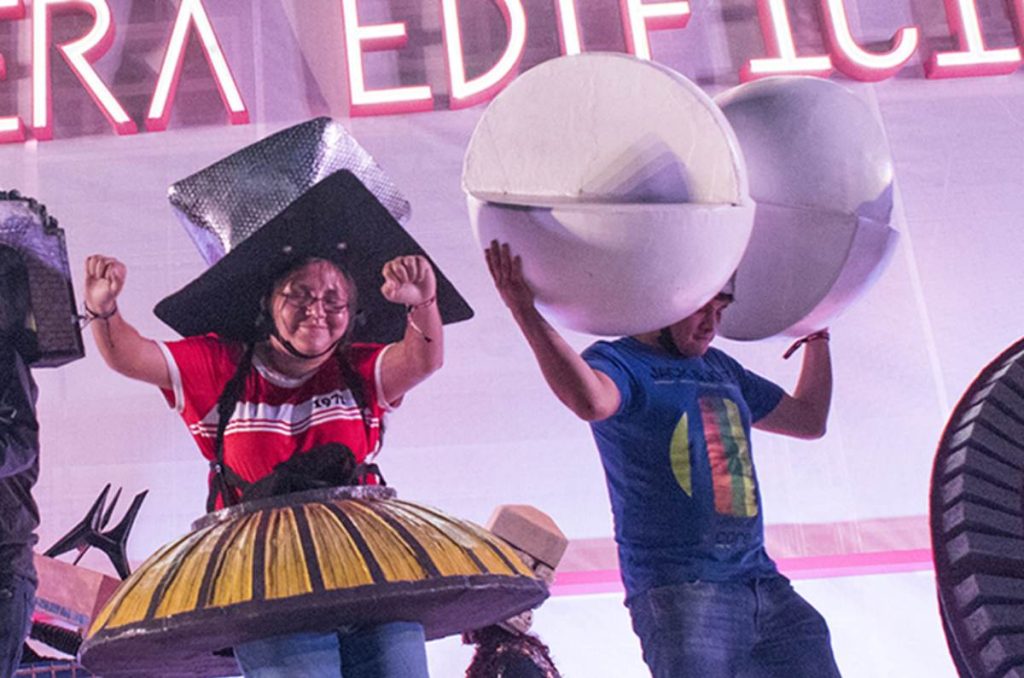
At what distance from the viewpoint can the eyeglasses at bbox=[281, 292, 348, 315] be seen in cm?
179

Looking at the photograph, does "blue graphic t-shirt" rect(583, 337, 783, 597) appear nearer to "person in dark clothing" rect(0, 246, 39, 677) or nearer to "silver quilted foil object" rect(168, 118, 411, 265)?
"silver quilted foil object" rect(168, 118, 411, 265)

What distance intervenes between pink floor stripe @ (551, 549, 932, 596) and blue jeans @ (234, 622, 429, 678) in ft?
6.35

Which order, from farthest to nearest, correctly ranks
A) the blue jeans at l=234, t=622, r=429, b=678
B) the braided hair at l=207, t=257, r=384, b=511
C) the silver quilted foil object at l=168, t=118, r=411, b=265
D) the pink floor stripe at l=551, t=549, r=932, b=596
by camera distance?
the pink floor stripe at l=551, t=549, r=932, b=596, the silver quilted foil object at l=168, t=118, r=411, b=265, the braided hair at l=207, t=257, r=384, b=511, the blue jeans at l=234, t=622, r=429, b=678

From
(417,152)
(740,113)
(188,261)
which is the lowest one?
(740,113)

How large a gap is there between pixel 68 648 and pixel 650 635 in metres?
1.38

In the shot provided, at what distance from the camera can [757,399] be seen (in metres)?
2.12

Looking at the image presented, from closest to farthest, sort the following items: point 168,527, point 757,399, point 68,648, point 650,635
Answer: point 650,635 → point 757,399 → point 68,648 → point 168,527

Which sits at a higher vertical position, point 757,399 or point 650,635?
point 757,399

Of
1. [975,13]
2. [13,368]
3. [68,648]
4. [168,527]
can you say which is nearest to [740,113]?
[13,368]

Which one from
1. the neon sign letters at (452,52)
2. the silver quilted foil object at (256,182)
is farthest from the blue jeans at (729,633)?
the neon sign letters at (452,52)

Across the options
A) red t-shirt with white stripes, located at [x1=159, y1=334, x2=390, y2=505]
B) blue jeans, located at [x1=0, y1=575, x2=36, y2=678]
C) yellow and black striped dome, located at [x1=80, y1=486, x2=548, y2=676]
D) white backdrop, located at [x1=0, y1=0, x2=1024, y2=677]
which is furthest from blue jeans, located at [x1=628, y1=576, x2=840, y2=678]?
white backdrop, located at [x1=0, y1=0, x2=1024, y2=677]

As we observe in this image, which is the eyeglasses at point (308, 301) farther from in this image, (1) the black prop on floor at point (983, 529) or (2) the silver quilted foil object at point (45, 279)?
(1) the black prop on floor at point (983, 529)

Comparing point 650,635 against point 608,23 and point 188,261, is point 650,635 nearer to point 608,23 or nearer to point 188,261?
point 188,261

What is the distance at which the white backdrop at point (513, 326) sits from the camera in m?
3.59
